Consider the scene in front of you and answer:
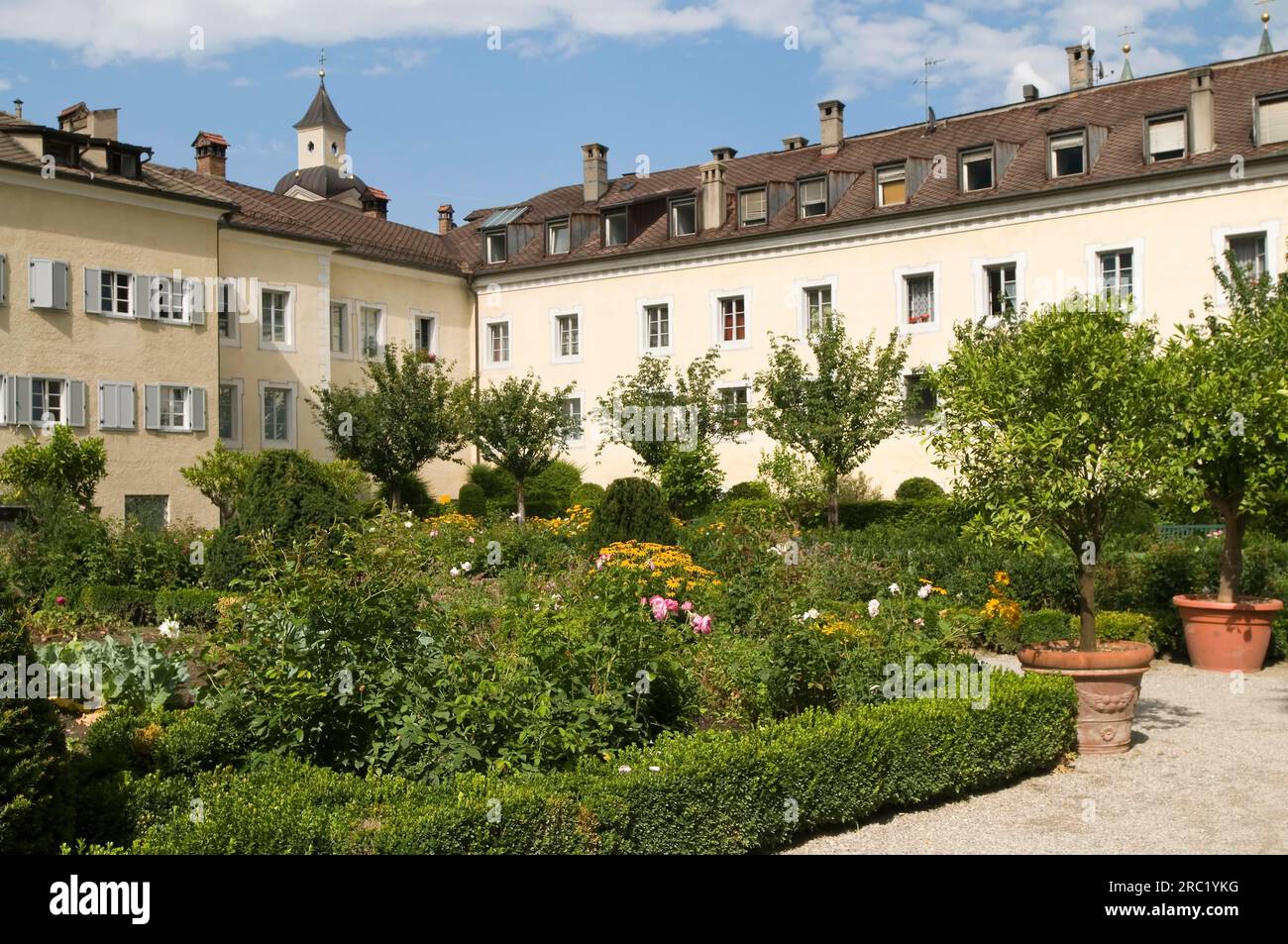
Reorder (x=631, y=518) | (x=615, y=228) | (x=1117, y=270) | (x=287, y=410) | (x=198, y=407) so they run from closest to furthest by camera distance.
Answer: (x=631, y=518) < (x=1117, y=270) < (x=198, y=407) < (x=287, y=410) < (x=615, y=228)

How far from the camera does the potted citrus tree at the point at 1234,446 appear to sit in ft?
40.9

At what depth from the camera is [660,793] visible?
6355mm

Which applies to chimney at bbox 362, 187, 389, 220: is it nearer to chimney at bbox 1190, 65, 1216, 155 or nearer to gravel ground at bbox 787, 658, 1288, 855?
chimney at bbox 1190, 65, 1216, 155

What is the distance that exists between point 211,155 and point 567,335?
11.1 meters

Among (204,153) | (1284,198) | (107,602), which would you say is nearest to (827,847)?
(107,602)

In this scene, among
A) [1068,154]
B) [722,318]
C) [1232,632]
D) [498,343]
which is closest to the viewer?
[1232,632]

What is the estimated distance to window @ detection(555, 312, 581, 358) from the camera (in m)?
35.2

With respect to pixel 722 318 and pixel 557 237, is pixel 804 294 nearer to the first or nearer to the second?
pixel 722 318

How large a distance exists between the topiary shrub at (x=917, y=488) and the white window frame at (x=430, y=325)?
14148 millimetres

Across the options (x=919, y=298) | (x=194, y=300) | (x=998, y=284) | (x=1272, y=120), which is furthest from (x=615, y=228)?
(x=1272, y=120)

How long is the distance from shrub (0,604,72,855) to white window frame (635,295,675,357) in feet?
92.8

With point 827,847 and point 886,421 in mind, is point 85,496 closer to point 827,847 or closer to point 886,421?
point 886,421

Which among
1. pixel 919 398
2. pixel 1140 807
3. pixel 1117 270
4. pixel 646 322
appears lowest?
pixel 1140 807

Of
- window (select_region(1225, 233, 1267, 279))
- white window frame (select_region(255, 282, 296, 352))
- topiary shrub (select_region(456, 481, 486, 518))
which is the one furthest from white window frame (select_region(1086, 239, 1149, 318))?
white window frame (select_region(255, 282, 296, 352))
